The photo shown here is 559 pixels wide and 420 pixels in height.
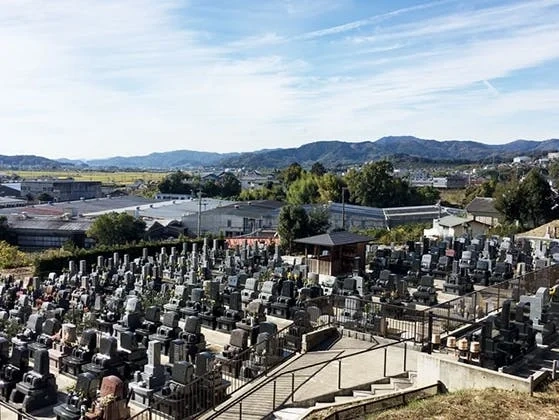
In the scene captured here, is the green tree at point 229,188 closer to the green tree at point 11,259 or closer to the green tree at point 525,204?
the green tree at point 525,204

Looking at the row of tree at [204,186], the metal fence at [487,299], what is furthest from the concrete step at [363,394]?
the row of tree at [204,186]

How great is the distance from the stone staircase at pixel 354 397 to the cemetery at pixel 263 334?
0.10 meters

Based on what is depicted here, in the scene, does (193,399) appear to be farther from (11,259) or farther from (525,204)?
(525,204)

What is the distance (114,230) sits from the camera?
52625mm

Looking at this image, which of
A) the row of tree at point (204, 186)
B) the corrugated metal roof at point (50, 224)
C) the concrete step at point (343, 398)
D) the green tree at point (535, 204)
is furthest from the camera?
the row of tree at point (204, 186)

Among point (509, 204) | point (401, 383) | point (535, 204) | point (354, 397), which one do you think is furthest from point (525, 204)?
point (354, 397)

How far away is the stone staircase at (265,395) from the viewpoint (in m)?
10.6

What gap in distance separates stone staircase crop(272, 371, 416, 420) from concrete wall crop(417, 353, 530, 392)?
499mm

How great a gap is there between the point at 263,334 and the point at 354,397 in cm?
381

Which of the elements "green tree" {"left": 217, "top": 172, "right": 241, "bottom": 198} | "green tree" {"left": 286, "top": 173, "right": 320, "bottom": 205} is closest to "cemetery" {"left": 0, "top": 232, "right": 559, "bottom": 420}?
"green tree" {"left": 286, "top": 173, "right": 320, "bottom": 205}

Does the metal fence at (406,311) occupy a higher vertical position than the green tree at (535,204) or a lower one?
lower

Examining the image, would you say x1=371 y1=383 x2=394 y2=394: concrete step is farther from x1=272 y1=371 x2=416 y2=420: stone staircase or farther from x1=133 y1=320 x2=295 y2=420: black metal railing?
x1=133 y1=320 x2=295 y2=420: black metal railing

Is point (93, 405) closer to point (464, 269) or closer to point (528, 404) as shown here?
point (528, 404)

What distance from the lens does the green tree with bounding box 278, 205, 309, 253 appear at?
3688 cm
